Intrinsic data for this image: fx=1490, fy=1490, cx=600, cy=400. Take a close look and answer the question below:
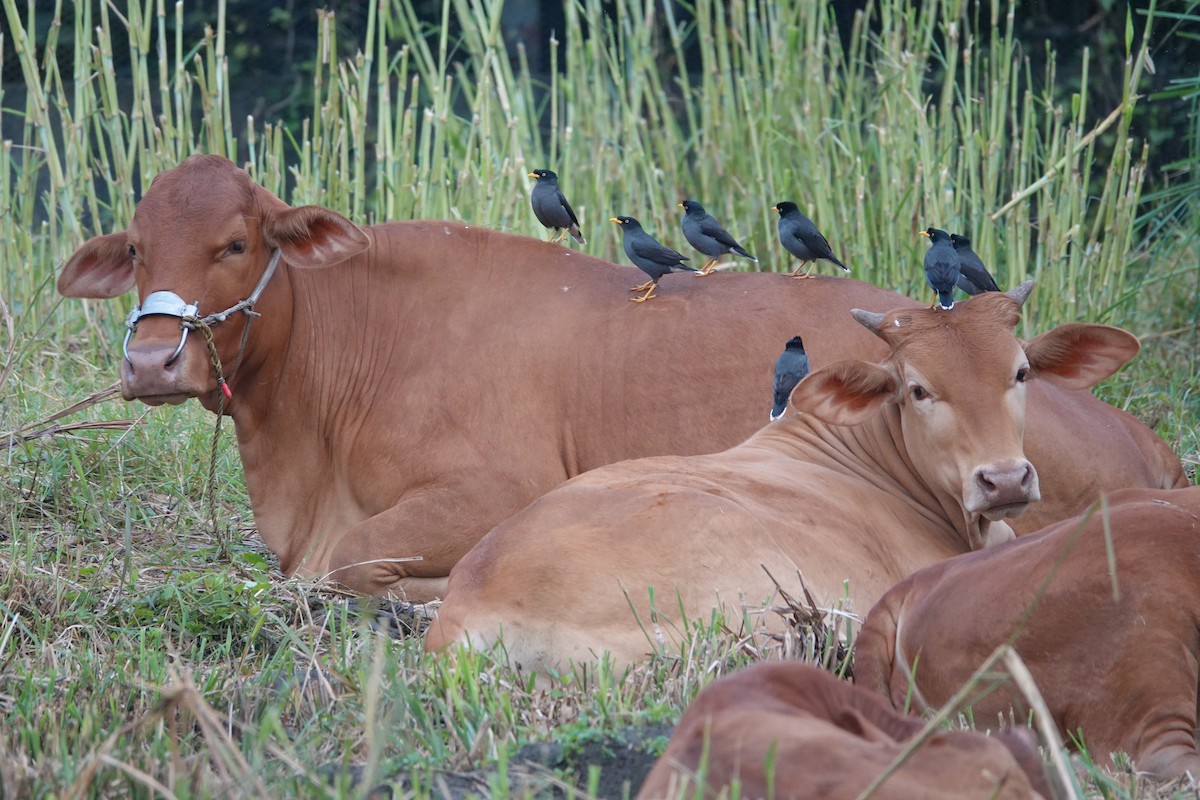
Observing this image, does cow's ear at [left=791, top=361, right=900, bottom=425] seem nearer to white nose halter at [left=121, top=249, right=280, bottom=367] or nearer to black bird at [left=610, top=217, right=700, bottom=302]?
black bird at [left=610, top=217, right=700, bottom=302]

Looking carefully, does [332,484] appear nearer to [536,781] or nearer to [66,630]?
[66,630]

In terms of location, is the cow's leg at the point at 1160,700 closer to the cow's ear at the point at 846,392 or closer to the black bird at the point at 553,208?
the cow's ear at the point at 846,392

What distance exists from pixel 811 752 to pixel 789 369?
2.48m

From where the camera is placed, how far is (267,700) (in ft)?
10.1

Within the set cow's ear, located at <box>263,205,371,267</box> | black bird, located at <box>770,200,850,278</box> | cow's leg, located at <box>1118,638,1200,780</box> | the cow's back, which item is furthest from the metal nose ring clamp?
cow's leg, located at <box>1118,638,1200,780</box>

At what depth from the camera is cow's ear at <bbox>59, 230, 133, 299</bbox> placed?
4871 millimetres

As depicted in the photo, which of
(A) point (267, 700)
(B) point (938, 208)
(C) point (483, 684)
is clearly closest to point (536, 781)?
(C) point (483, 684)

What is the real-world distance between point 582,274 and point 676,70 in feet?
21.2

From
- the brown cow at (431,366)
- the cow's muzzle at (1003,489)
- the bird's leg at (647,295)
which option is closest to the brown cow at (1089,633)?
the cow's muzzle at (1003,489)

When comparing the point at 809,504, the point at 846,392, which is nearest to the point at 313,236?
the point at 846,392

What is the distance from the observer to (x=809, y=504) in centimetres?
383

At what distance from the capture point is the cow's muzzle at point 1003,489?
3.76m

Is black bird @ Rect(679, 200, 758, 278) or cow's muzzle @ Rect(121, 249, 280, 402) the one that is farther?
black bird @ Rect(679, 200, 758, 278)

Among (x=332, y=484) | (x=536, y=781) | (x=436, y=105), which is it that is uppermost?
(x=436, y=105)
